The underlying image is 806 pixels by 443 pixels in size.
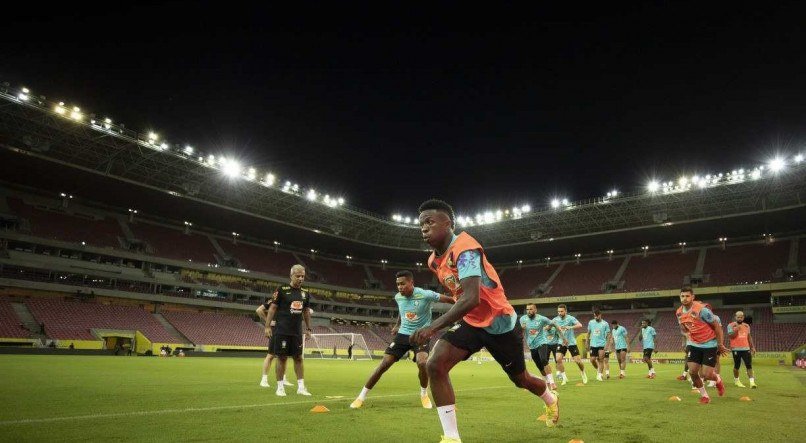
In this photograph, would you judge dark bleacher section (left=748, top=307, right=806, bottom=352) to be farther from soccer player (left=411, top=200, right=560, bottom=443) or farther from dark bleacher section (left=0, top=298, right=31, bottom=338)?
dark bleacher section (left=0, top=298, right=31, bottom=338)

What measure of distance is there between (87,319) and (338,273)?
104 feet

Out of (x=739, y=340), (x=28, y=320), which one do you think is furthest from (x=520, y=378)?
(x=28, y=320)

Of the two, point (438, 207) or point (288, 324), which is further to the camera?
point (288, 324)

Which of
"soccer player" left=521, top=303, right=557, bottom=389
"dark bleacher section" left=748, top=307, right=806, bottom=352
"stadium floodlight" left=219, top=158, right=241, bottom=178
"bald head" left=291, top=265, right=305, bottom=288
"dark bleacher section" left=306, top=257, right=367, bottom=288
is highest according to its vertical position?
"stadium floodlight" left=219, top=158, right=241, bottom=178

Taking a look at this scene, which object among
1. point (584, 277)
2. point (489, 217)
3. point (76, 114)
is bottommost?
point (584, 277)

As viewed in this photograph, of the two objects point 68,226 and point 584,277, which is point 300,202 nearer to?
point 68,226

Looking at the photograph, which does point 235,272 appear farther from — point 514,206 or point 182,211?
point 514,206

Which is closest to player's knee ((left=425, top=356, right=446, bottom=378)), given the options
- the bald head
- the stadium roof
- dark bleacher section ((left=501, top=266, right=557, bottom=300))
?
the bald head

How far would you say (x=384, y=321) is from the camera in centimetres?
6669

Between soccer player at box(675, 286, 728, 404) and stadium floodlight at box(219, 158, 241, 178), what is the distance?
128 ft

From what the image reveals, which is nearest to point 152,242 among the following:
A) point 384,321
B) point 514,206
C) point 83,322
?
point 83,322

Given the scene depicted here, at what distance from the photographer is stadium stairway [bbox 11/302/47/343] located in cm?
3608

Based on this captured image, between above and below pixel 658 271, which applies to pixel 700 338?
below

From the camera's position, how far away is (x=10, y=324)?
35.4 meters
